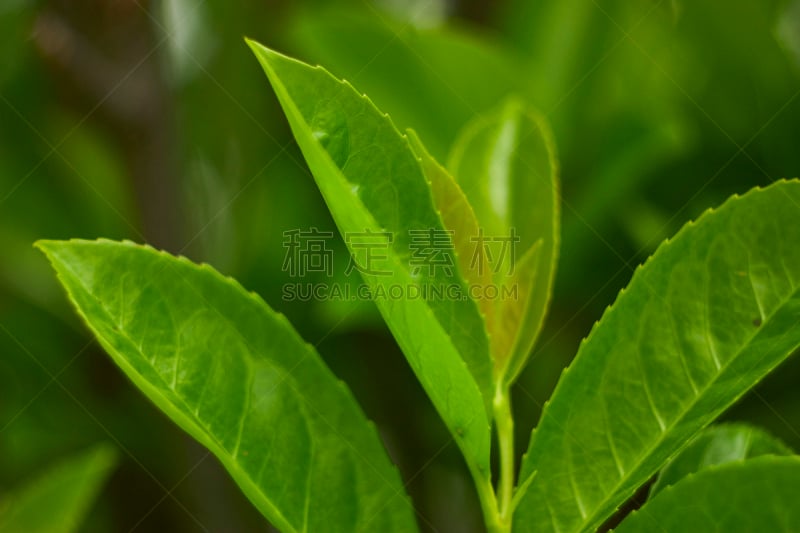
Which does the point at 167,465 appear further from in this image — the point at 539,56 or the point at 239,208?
the point at 539,56

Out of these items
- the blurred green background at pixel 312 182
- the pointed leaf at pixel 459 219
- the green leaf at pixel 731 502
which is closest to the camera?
the green leaf at pixel 731 502

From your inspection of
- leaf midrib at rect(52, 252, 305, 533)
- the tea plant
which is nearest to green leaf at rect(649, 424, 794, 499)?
the tea plant

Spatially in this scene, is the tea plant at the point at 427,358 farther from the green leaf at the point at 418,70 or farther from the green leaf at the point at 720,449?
the green leaf at the point at 418,70

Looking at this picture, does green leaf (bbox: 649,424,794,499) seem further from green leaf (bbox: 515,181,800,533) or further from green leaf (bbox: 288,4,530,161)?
green leaf (bbox: 288,4,530,161)

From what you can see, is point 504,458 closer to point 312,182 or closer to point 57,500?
point 57,500

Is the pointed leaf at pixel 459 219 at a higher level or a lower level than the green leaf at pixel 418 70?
lower

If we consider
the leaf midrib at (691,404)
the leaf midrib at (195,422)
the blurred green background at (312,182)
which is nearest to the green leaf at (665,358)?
the leaf midrib at (691,404)

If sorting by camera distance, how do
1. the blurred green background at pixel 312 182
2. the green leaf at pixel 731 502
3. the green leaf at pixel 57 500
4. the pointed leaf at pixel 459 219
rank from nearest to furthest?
the green leaf at pixel 731 502
the pointed leaf at pixel 459 219
the green leaf at pixel 57 500
the blurred green background at pixel 312 182

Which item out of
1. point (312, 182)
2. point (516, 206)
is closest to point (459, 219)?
point (516, 206)
